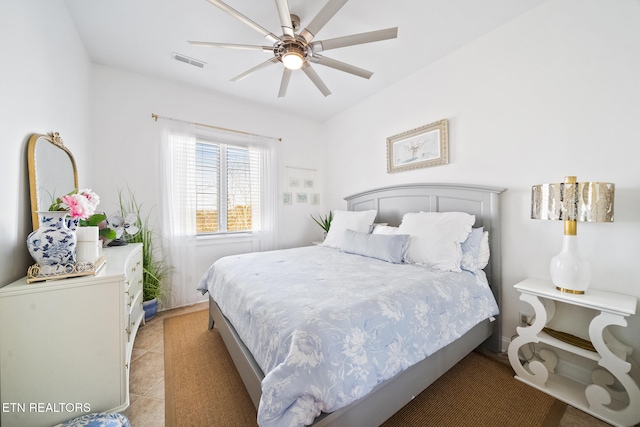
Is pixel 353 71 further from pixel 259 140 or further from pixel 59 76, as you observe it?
pixel 59 76

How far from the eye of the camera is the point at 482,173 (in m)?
2.14

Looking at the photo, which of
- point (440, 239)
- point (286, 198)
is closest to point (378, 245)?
point (440, 239)

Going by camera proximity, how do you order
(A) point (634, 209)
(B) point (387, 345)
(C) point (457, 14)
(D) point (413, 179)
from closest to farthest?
1. (B) point (387, 345)
2. (A) point (634, 209)
3. (C) point (457, 14)
4. (D) point (413, 179)

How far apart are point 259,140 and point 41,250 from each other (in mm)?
2653

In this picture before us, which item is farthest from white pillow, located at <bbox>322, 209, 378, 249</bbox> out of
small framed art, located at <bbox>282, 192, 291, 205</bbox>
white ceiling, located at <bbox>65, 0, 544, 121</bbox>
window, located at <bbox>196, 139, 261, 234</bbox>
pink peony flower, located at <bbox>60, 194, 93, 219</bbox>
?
pink peony flower, located at <bbox>60, 194, 93, 219</bbox>

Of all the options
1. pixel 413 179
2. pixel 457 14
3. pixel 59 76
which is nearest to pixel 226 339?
pixel 59 76

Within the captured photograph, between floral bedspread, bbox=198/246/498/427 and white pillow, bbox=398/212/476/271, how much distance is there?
5.5 inches

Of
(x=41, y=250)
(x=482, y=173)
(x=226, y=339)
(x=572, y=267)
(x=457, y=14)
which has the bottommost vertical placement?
(x=226, y=339)

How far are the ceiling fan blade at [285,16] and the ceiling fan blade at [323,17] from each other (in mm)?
113

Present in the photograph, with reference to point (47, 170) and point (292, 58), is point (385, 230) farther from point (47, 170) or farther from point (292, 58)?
point (47, 170)

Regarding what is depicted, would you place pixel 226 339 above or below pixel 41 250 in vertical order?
below

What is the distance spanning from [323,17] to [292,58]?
1.19 feet

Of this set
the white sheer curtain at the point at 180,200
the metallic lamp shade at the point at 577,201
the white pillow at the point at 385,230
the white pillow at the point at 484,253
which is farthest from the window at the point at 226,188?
the metallic lamp shade at the point at 577,201

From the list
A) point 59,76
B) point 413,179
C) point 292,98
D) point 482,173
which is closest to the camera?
point 59,76
